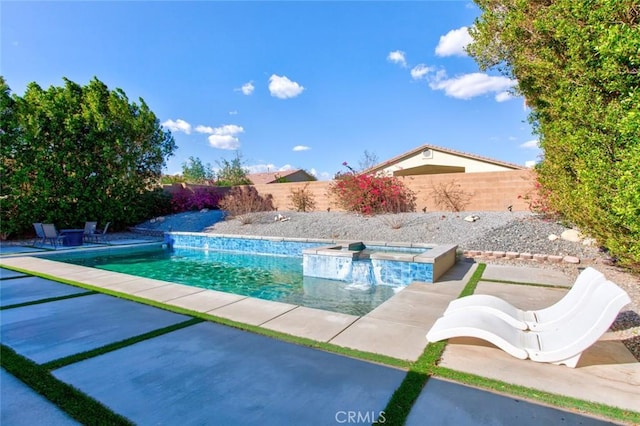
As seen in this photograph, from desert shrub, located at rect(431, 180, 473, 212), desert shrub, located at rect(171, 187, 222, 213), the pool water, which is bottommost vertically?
the pool water

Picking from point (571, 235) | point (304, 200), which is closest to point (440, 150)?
point (304, 200)

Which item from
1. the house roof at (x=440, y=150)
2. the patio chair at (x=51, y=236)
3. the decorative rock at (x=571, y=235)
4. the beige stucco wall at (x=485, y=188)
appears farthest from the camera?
the house roof at (x=440, y=150)

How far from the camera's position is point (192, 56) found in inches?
559

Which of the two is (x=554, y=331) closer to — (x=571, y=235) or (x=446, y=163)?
(x=571, y=235)

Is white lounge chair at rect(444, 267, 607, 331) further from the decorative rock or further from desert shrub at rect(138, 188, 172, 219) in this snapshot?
desert shrub at rect(138, 188, 172, 219)

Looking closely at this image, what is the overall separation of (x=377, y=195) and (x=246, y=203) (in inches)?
290

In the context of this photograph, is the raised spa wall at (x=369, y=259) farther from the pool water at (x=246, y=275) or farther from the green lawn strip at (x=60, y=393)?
the green lawn strip at (x=60, y=393)

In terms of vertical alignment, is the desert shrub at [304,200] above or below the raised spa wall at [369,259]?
above

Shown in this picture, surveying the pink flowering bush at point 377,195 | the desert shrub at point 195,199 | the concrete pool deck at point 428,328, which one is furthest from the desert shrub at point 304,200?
the concrete pool deck at point 428,328

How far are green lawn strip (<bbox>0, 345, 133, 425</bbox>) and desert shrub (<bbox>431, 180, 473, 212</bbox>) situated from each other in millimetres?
12997

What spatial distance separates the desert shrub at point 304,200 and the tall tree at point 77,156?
809 centimetres

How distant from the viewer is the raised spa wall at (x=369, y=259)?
6.54m

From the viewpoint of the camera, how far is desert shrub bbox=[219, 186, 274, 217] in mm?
17125

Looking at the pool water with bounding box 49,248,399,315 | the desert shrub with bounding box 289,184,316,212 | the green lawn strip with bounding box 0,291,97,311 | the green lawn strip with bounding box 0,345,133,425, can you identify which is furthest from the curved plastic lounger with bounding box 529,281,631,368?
the desert shrub with bounding box 289,184,316,212
